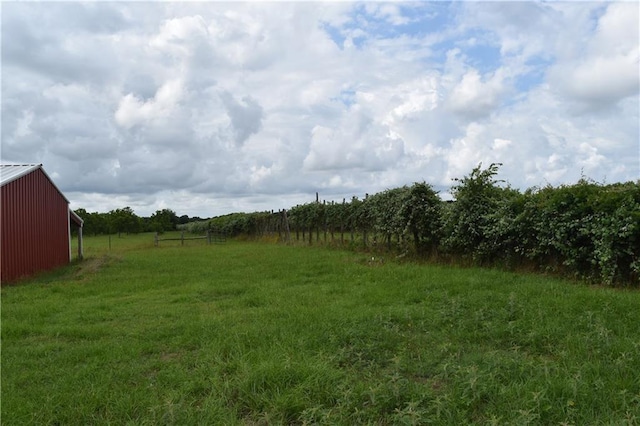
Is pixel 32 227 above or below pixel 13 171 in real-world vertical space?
below

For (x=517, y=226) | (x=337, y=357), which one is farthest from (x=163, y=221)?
(x=337, y=357)

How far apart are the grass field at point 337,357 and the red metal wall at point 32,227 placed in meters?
5.21

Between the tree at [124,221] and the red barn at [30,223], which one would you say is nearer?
the red barn at [30,223]

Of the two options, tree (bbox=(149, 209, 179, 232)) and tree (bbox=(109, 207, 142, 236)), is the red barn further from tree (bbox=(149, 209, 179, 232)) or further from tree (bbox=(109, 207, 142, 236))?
tree (bbox=(149, 209, 179, 232))

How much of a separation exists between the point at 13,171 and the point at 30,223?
1.64 m

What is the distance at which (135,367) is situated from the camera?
4.54 meters

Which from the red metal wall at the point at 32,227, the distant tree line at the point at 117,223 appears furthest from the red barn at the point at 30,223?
the distant tree line at the point at 117,223

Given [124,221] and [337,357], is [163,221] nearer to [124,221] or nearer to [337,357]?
[124,221]

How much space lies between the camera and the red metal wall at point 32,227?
40.3ft

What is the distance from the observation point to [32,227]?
46.0 ft

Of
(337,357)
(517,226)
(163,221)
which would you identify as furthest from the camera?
(163,221)

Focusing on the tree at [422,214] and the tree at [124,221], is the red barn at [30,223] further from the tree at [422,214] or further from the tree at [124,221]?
the tree at [124,221]

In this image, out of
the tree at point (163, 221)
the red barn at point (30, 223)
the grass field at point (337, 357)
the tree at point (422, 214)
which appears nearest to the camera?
the grass field at point (337, 357)

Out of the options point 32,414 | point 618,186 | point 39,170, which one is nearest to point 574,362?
point 32,414
